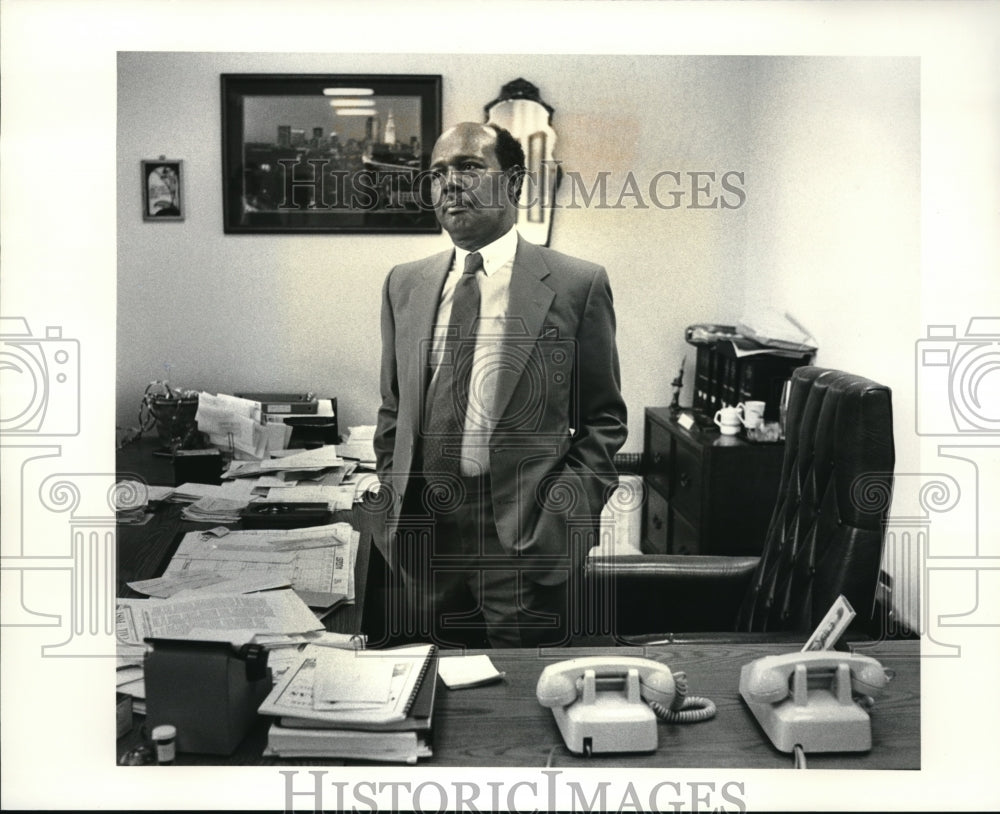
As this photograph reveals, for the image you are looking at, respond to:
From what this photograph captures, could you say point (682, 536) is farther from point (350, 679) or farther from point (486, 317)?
point (350, 679)

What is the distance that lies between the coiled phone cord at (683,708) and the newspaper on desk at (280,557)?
1.84ft

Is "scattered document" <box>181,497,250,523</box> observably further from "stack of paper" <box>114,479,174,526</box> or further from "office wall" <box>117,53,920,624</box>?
"office wall" <box>117,53,920,624</box>

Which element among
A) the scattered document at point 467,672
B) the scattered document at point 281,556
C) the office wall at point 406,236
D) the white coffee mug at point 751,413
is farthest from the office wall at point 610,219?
the scattered document at point 467,672

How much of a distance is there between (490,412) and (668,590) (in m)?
0.45

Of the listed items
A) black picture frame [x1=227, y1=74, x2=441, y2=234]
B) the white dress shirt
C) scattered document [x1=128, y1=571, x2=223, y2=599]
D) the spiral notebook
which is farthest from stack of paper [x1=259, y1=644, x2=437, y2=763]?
black picture frame [x1=227, y1=74, x2=441, y2=234]

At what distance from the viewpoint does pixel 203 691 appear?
157 cm

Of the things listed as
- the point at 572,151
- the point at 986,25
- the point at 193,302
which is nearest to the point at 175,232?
the point at 193,302

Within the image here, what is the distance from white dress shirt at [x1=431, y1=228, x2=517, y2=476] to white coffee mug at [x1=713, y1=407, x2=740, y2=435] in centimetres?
39

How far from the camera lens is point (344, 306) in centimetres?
181

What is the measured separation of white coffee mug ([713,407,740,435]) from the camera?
184 cm

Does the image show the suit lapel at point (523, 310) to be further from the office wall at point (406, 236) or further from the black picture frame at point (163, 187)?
the black picture frame at point (163, 187)

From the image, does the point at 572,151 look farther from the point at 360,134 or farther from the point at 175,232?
the point at 175,232

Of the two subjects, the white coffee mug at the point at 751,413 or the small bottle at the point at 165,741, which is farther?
the white coffee mug at the point at 751,413

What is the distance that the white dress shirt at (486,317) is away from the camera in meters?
1.81
